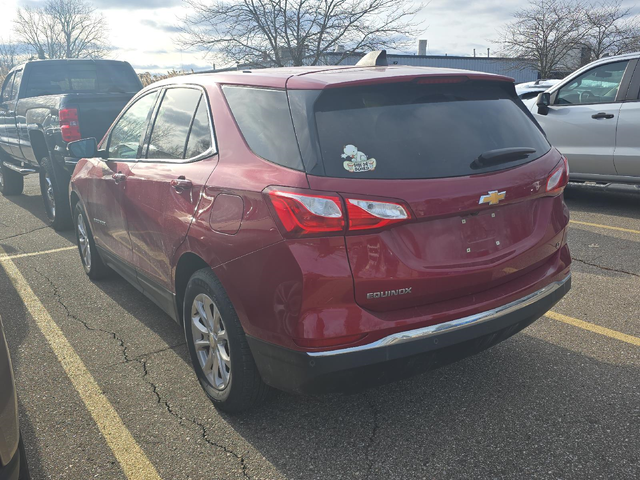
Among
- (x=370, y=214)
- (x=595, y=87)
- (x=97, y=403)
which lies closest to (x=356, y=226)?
(x=370, y=214)

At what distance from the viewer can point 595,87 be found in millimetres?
7473

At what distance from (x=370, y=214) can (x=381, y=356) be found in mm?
587

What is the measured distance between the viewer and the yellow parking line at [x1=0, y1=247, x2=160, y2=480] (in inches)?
106

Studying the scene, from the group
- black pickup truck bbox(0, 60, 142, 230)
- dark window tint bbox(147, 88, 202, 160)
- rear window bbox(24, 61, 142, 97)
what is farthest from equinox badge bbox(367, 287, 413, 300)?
rear window bbox(24, 61, 142, 97)

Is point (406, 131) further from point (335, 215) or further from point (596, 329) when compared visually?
point (596, 329)

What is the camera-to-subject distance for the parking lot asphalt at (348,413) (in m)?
2.62

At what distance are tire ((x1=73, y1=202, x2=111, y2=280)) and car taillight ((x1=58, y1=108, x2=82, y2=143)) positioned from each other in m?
1.91

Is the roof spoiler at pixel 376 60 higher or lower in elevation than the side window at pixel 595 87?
higher

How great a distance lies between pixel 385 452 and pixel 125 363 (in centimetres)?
187

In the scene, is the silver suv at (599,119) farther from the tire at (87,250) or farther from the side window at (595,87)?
the tire at (87,250)

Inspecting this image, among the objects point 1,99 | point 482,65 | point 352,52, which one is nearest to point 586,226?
point 1,99

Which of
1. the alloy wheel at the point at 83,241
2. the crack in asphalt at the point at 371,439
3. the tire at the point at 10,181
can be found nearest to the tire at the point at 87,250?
the alloy wheel at the point at 83,241

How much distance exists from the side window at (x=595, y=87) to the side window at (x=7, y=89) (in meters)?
8.71

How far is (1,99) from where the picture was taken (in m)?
10.3
